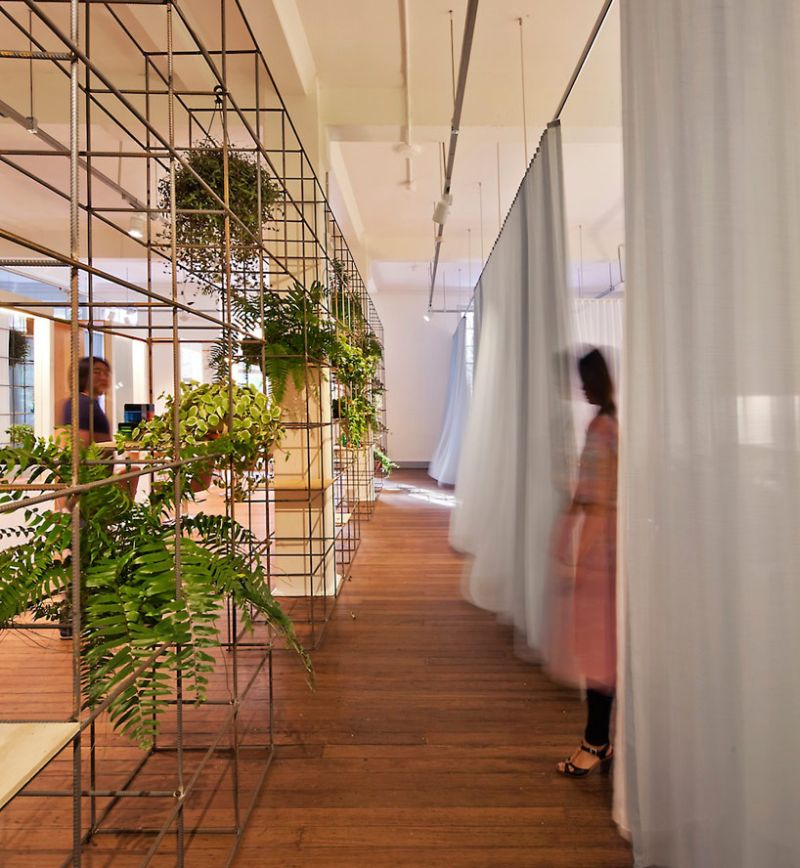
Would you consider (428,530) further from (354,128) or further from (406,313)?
(406,313)

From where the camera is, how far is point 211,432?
1.59 meters

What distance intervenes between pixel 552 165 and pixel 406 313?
840 cm

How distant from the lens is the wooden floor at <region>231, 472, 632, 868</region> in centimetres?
159

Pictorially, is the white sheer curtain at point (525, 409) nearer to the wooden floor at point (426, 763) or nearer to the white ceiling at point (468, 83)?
the wooden floor at point (426, 763)

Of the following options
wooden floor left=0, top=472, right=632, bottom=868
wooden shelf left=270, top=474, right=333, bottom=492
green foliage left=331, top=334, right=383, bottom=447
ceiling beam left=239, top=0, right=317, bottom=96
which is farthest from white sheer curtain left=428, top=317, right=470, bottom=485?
wooden floor left=0, top=472, right=632, bottom=868

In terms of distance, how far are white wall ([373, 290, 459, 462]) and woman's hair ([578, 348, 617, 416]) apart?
8602mm

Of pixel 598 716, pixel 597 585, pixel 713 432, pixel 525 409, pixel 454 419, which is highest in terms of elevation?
pixel 454 419

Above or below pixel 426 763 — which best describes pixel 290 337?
above

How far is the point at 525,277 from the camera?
281 centimetres

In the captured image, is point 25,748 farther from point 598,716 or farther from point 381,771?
point 598,716

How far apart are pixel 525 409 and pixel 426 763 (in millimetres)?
1634

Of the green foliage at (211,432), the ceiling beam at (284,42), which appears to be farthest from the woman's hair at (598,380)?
the ceiling beam at (284,42)

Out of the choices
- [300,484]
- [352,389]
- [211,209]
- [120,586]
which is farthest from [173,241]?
[352,389]

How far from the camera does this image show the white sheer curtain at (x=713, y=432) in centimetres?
107
